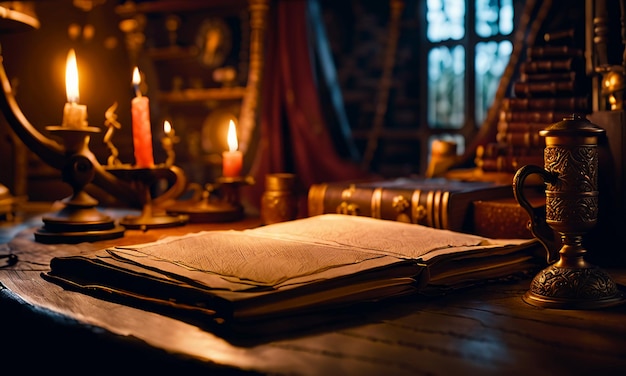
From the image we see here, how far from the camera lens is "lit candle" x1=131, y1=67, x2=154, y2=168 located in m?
1.72

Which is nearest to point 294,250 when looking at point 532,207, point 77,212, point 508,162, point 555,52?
point 532,207

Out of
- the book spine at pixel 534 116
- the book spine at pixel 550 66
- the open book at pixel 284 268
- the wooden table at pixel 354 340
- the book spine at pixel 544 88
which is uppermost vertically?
the book spine at pixel 550 66

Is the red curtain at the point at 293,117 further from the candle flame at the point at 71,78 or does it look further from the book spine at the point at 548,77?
the candle flame at the point at 71,78

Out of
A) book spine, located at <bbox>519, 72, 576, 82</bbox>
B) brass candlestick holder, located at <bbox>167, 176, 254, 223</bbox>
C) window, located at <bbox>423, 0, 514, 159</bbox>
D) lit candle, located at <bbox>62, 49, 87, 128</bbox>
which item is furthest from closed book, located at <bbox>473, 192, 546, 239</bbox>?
window, located at <bbox>423, 0, 514, 159</bbox>

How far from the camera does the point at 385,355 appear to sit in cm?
77

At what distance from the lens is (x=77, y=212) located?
164cm

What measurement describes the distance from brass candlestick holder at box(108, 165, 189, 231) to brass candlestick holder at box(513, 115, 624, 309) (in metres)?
1.00

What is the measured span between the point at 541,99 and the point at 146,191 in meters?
1.06

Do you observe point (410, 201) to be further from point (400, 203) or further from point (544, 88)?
point (544, 88)

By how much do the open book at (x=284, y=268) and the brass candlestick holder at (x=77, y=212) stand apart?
15.4 inches

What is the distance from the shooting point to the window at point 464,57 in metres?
3.46

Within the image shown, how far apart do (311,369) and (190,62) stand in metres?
3.56

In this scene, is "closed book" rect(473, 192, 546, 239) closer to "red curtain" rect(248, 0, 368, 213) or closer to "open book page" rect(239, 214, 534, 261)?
"open book page" rect(239, 214, 534, 261)

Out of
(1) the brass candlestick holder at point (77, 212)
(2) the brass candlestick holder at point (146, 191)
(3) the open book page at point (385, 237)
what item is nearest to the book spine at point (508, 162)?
(3) the open book page at point (385, 237)
